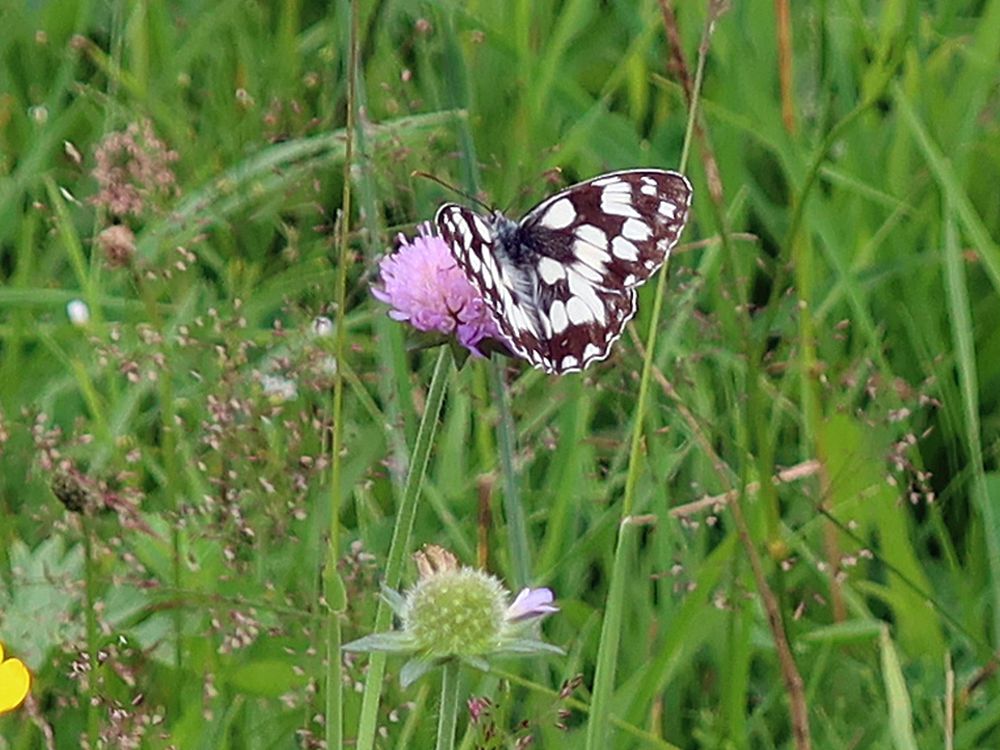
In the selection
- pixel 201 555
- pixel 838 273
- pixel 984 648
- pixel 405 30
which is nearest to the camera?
pixel 984 648

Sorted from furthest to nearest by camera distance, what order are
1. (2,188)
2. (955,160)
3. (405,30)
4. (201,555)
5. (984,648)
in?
1. (405,30)
2. (2,188)
3. (955,160)
4. (201,555)
5. (984,648)

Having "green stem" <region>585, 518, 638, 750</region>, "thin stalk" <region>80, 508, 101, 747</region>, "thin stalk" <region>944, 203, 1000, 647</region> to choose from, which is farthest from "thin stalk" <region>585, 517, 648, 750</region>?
"thin stalk" <region>944, 203, 1000, 647</region>

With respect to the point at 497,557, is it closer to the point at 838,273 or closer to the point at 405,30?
the point at 838,273

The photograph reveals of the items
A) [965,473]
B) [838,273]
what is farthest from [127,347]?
[965,473]

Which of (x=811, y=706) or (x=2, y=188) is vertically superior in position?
(x=2, y=188)

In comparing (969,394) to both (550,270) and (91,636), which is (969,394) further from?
(91,636)

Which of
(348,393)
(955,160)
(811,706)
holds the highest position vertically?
(955,160)

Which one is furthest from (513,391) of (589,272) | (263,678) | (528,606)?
(528,606)
